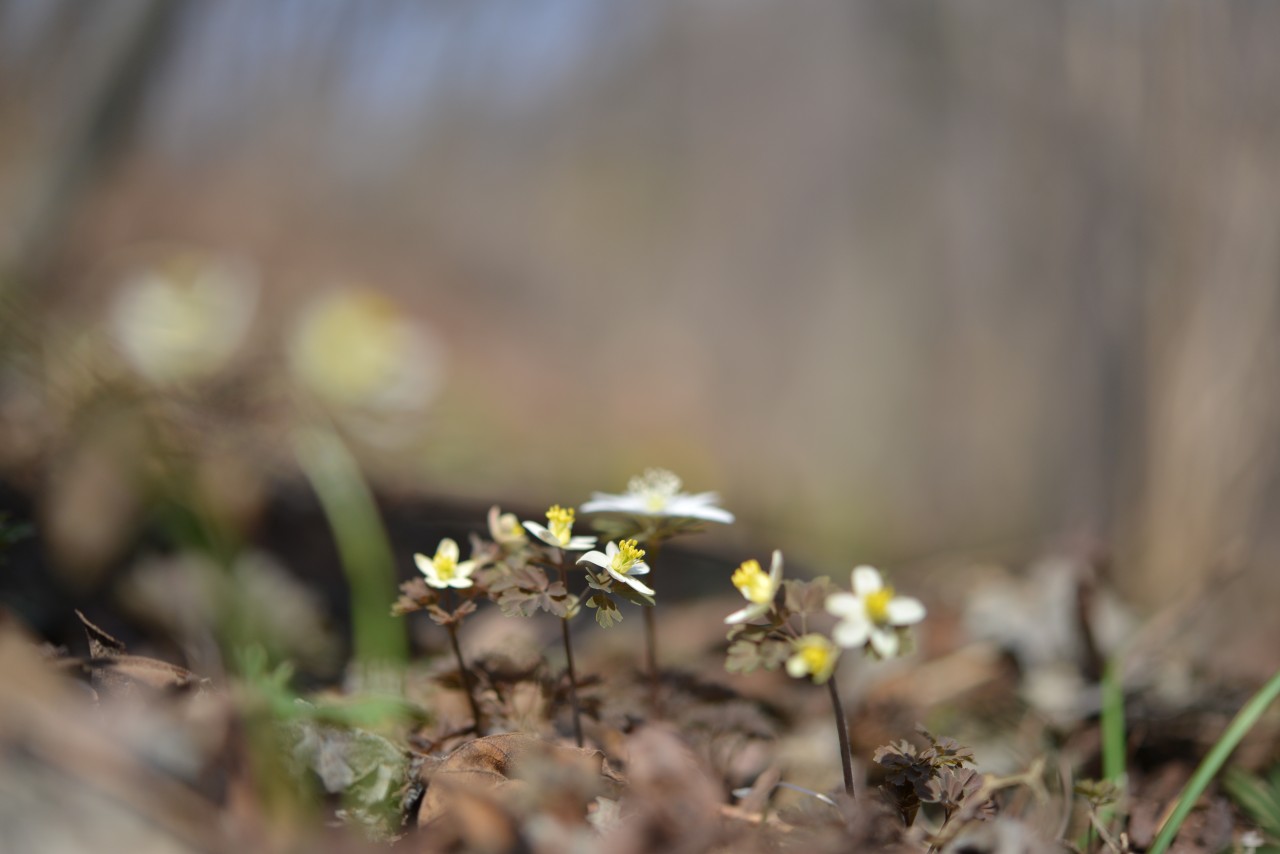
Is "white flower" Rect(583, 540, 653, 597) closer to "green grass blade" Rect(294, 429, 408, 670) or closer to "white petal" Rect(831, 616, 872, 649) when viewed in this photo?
"white petal" Rect(831, 616, 872, 649)

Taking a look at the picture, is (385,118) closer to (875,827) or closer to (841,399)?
(841,399)

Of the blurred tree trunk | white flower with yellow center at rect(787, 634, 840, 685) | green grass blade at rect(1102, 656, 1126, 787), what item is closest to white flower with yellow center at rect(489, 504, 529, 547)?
white flower with yellow center at rect(787, 634, 840, 685)

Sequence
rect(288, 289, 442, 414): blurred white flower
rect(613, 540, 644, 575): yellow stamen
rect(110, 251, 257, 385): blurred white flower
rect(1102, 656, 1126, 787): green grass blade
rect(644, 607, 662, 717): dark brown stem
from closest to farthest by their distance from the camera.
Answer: rect(613, 540, 644, 575): yellow stamen → rect(644, 607, 662, 717): dark brown stem → rect(1102, 656, 1126, 787): green grass blade → rect(110, 251, 257, 385): blurred white flower → rect(288, 289, 442, 414): blurred white flower

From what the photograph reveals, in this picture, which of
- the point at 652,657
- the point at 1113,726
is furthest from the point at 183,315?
the point at 1113,726

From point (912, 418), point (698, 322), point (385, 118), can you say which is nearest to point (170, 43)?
point (385, 118)

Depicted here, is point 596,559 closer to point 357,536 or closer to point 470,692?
point 470,692
